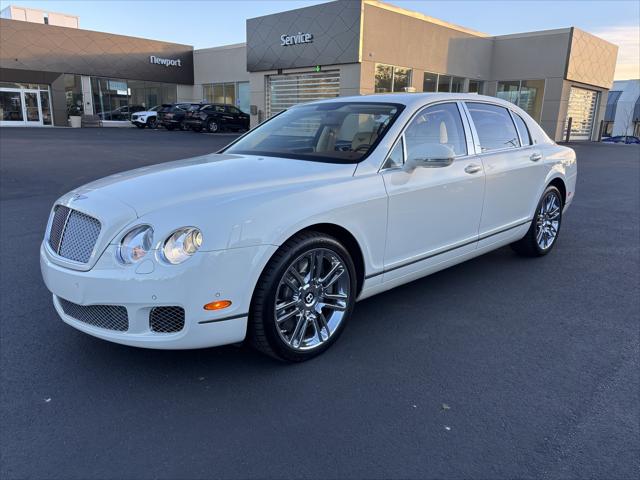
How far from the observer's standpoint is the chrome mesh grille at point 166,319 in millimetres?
2703

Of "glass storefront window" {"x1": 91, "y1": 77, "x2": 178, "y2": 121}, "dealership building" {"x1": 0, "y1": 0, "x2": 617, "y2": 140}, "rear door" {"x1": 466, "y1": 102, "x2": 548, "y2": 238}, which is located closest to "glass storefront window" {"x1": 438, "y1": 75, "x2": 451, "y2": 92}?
"dealership building" {"x1": 0, "y1": 0, "x2": 617, "y2": 140}

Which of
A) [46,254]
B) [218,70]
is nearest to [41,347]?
[46,254]

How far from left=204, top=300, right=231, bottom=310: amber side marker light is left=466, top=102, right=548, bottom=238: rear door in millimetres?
2601

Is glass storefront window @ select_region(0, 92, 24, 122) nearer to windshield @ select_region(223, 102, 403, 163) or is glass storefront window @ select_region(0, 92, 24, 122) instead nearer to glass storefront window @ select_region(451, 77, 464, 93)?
glass storefront window @ select_region(451, 77, 464, 93)

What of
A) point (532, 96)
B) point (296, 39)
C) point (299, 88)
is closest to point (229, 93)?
point (299, 88)

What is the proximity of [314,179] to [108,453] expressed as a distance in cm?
188

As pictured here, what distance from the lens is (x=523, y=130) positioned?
17.1 feet

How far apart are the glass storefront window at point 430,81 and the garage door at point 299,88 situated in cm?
479

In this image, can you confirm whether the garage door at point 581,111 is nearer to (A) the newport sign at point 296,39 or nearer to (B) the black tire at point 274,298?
(A) the newport sign at point 296,39

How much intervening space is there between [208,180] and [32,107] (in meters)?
36.9

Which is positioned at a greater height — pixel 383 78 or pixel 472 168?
pixel 383 78

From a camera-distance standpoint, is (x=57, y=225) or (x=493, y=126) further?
(x=493, y=126)

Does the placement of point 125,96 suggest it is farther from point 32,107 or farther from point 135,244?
point 135,244

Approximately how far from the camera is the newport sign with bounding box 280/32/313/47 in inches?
928
